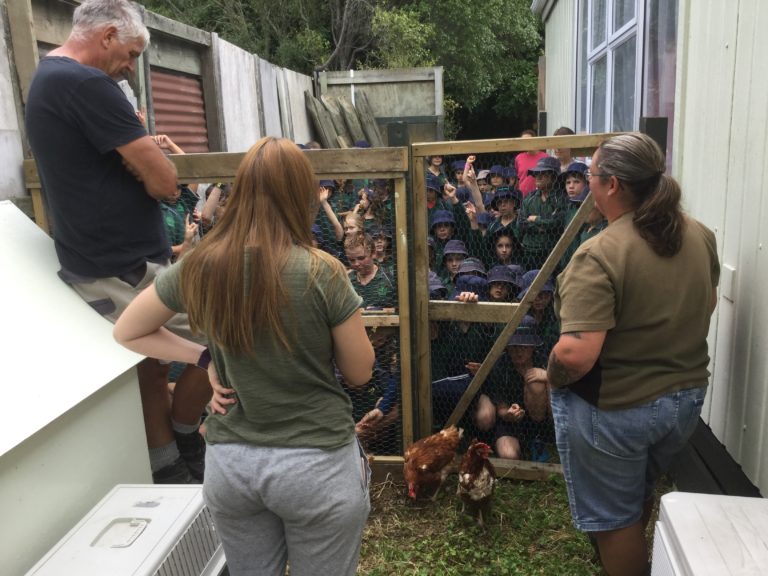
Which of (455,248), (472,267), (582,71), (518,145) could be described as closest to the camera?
(518,145)

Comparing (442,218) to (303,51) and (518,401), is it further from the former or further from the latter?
(303,51)

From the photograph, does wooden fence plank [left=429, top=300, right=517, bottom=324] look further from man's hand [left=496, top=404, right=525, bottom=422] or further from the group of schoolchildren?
man's hand [left=496, top=404, right=525, bottom=422]

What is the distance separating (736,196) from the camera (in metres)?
2.25

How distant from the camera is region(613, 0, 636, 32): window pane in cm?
Answer: 467

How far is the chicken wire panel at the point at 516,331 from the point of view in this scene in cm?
315

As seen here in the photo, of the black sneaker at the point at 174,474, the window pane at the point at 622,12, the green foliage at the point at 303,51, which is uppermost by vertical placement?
the green foliage at the point at 303,51

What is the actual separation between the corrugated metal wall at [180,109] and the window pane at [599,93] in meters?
4.02

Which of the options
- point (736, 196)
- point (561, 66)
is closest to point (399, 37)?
point (561, 66)

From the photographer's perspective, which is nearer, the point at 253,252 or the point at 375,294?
the point at 253,252

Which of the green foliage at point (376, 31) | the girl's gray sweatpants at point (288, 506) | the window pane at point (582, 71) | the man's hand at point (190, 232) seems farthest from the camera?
the green foliage at point (376, 31)

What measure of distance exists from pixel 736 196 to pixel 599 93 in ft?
13.4

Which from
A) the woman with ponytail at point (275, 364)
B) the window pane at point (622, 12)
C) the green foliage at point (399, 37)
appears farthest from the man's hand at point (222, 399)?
the green foliage at point (399, 37)

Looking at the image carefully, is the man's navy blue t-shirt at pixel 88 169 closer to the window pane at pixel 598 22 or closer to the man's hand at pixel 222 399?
the man's hand at pixel 222 399

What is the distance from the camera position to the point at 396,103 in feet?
42.9
